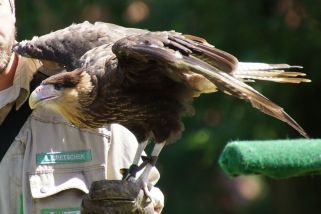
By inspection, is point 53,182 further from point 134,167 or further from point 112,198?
point 112,198

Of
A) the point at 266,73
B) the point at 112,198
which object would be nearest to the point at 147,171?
the point at 112,198

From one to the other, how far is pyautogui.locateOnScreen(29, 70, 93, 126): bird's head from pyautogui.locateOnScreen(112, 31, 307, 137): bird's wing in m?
0.20

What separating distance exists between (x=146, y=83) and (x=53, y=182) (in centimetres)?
65

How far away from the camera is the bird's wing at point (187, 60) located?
5.57 m

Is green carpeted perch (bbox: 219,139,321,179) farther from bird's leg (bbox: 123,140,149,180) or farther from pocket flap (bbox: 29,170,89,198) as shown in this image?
pocket flap (bbox: 29,170,89,198)

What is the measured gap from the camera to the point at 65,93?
231 inches

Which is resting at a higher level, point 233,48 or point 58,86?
point 233,48

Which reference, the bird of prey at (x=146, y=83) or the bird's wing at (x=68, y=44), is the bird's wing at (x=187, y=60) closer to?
the bird of prey at (x=146, y=83)

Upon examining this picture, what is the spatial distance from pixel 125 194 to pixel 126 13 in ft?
21.4

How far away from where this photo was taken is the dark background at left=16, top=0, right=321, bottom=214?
10070 mm

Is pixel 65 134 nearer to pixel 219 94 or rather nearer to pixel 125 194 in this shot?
pixel 125 194

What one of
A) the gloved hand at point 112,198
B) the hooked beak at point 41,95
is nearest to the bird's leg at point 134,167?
the gloved hand at point 112,198

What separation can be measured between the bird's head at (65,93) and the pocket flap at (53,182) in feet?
0.92

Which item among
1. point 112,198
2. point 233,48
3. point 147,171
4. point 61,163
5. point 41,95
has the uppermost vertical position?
point 233,48
